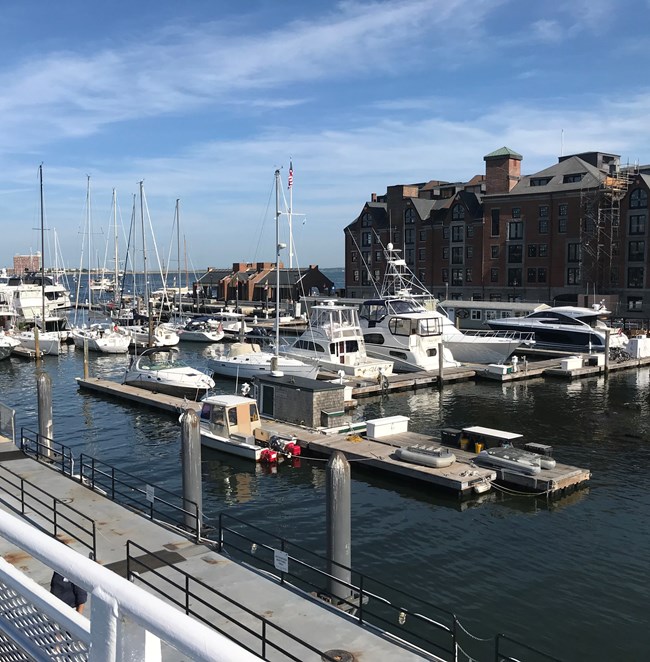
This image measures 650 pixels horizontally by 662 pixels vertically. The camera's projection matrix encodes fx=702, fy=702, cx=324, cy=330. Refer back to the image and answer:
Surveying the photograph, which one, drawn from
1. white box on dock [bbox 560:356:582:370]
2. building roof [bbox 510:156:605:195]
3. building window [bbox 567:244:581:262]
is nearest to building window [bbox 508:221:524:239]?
building roof [bbox 510:156:605:195]

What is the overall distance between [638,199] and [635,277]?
871 centimetres

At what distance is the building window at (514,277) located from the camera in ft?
293

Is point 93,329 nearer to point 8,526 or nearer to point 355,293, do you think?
point 355,293

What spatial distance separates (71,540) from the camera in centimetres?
1566

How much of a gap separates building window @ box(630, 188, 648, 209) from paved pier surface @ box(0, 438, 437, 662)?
74.6 m

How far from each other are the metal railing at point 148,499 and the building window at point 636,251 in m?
67.8

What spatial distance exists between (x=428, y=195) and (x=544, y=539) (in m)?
92.6

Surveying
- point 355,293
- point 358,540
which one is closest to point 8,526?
point 358,540

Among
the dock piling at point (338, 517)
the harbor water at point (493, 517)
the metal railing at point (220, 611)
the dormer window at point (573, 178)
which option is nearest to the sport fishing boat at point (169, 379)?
the harbor water at point (493, 517)

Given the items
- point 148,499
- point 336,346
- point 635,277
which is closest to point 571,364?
point 336,346

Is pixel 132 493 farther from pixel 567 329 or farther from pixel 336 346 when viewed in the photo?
pixel 567 329


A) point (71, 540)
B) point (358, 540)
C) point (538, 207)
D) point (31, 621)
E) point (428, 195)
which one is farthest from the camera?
point (428, 195)

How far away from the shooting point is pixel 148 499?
17344 mm

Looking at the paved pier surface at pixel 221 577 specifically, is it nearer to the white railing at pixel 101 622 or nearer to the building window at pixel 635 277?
the white railing at pixel 101 622
